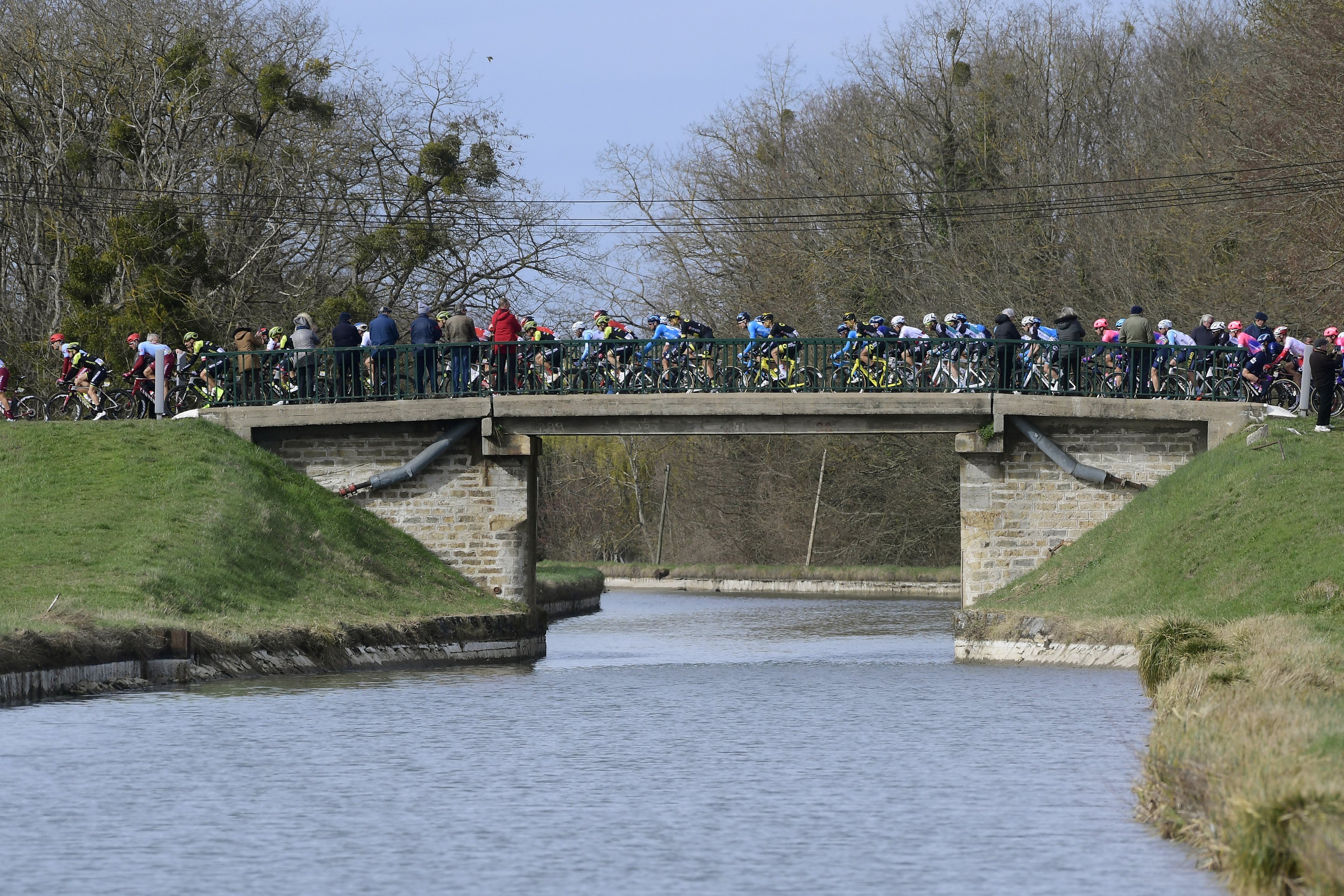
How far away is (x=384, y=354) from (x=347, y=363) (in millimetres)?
631

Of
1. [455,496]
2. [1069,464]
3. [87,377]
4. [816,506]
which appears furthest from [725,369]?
[816,506]

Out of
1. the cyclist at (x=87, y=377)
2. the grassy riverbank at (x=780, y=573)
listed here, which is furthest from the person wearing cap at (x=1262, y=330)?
the cyclist at (x=87, y=377)

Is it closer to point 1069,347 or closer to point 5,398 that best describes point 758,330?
point 1069,347

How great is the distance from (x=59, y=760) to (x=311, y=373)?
54.3 ft

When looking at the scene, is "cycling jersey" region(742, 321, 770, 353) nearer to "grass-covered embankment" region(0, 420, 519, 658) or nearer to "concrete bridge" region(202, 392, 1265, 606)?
"concrete bridge" region(202, 392, 1265, 606)

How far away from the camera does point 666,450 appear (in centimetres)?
6750

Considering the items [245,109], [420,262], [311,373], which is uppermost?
[245,109]

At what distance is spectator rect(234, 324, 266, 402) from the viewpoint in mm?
32062

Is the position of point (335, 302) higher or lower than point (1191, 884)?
higher

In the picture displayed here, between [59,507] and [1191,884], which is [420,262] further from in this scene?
[1191,884]

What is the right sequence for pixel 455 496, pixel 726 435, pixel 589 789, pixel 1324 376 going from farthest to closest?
pixel 455 496, pixel 726 435, pixel 1324 376, pixel 589 789

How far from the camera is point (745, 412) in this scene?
30.7 metres

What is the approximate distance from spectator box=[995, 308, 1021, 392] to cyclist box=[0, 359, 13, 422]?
1704 cm

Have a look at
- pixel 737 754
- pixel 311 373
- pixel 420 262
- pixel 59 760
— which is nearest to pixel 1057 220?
pixel 420 262
